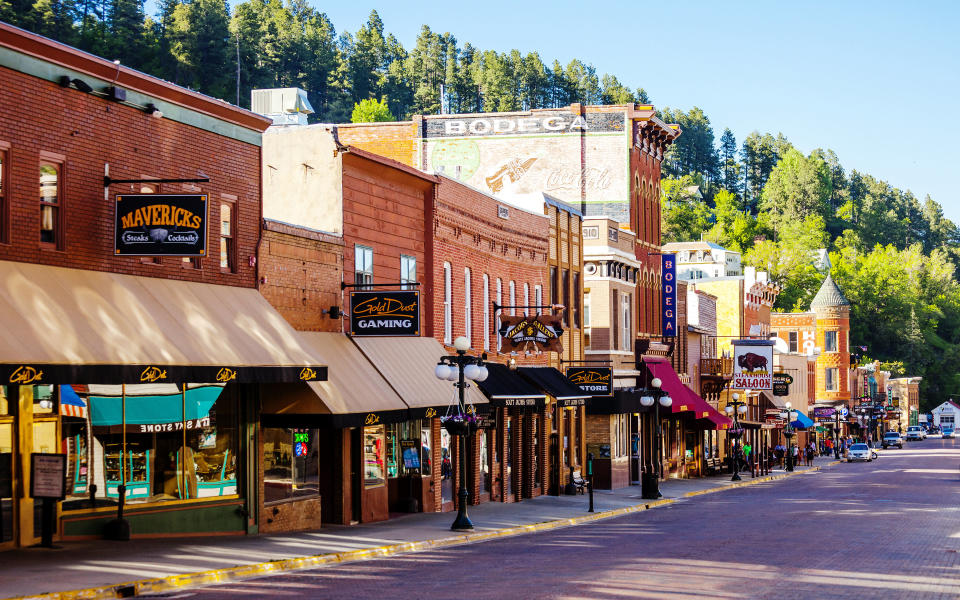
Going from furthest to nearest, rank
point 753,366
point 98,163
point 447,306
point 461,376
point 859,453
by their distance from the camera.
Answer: point 859,453, point 753,366, point 447,306, point 461,376, point 98,163

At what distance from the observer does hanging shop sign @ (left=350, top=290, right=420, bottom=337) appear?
86.3ft

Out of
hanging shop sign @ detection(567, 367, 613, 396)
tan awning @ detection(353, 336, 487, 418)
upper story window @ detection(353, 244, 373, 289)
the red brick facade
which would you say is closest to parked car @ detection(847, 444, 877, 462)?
hanging shop sign @ detection(567, 367, 613, 396)

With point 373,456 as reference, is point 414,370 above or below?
above

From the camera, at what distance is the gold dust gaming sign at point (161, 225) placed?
806 inches

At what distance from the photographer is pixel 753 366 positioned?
215 feet

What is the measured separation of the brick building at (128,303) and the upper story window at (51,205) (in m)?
0.03

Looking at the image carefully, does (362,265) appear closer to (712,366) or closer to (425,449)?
(425,449)

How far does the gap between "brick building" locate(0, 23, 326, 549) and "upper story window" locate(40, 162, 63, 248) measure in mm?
32

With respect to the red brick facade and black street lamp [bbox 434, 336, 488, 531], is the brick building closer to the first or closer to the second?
the red brick facade

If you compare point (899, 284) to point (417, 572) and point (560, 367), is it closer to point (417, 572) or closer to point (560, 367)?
point (560, 367)

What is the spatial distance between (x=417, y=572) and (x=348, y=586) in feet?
6.80

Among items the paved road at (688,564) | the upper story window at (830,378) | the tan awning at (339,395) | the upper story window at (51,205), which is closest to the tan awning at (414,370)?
the tan awning at (339,395)

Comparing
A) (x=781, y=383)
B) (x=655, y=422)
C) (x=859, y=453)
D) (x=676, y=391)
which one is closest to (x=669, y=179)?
(x=859, y=453)

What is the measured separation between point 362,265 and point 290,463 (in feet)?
18.3
